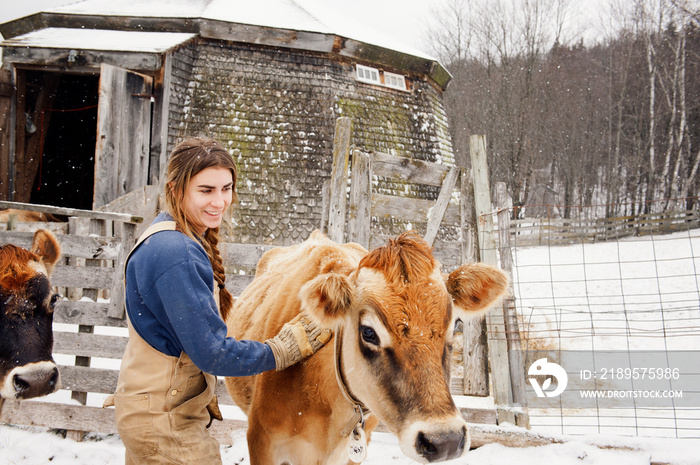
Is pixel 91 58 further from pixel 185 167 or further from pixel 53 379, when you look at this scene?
pixel 185 167

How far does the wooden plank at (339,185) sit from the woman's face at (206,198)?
7.47 ft

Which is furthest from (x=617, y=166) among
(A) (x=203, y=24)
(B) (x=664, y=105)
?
(A) (x=203, y=24)

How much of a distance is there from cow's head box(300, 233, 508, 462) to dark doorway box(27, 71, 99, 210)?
15.0 metres

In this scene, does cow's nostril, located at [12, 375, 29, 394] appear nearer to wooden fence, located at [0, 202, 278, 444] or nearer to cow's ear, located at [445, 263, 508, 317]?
wooden fence, located at [0, 202, 278, 444]

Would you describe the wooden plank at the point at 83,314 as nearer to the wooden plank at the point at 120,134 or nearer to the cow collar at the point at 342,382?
the cow collar at the point at 342,382

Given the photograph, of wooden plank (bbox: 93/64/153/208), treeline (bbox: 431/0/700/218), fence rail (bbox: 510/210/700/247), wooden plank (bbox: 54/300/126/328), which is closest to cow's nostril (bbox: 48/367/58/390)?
wooden plank (bbox: 54/300/126/328)

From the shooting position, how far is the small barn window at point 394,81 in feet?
41.8

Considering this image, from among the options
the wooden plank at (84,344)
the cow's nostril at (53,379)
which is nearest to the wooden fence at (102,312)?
the wooden plank at (84,344)

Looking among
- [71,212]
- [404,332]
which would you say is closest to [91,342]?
[71,212]

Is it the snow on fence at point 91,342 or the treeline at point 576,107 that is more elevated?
the treeline at point 576,107

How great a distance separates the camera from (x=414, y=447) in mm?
1731

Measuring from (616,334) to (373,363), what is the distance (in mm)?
4582

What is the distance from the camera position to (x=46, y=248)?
3.54 metres

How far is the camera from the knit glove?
2123 mm
